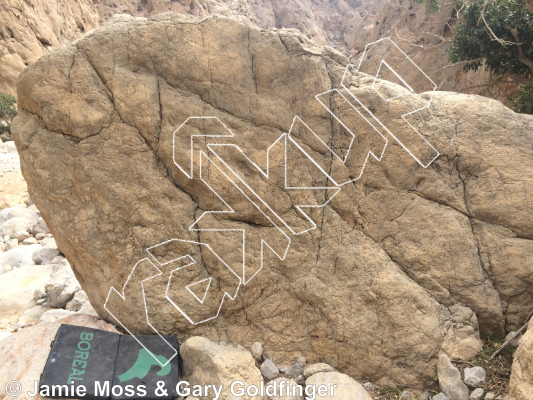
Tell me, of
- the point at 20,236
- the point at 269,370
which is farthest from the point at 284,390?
the point at 20,236

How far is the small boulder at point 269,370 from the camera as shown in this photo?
2.87 meters

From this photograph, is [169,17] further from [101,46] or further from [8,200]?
[8,200]

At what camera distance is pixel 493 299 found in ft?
9.71

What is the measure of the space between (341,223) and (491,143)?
1342 mm

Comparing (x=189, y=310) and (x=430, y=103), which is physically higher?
(x=430, y=103)

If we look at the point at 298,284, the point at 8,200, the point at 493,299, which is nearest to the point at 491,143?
the point at 493,299

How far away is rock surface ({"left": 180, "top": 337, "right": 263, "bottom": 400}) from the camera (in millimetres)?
2656

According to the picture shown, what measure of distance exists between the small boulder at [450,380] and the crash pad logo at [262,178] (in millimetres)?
1347

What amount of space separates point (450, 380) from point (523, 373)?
1.96ft

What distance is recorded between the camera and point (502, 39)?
16.6 feet

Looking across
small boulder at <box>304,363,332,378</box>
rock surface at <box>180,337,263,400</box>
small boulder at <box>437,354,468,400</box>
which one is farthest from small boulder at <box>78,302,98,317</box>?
small boulder at <box>437,354,468,400</box>

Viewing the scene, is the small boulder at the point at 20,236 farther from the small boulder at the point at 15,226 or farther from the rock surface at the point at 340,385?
the rock surface at the point at 340,385

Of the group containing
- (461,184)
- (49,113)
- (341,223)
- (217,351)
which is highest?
(49,113)

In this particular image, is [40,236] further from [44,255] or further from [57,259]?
[57,259]
